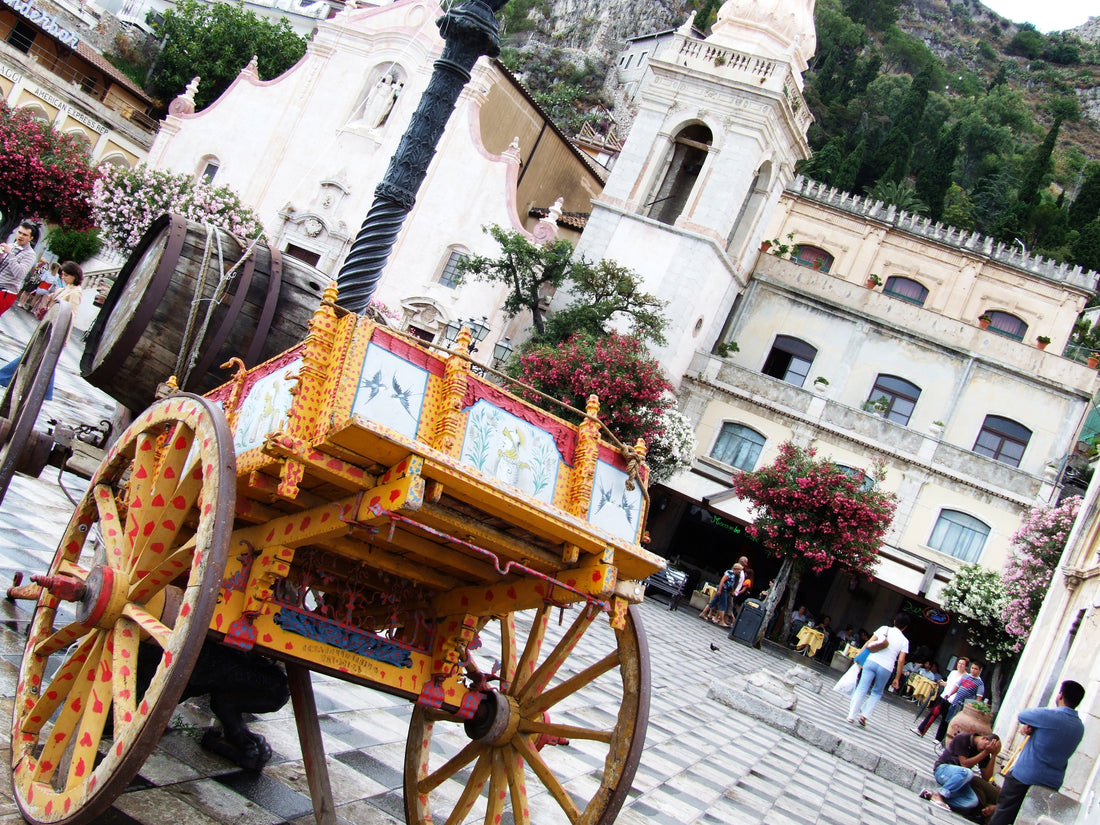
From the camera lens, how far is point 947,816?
10086mm

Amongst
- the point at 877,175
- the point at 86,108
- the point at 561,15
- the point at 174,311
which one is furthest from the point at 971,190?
the point at 174,311

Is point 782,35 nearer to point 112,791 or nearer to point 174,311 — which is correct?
point 174,311

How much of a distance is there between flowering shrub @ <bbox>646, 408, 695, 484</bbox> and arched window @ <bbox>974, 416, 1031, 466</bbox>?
38.5ft

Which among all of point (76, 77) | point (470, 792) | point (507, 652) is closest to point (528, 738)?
point (470, 792)

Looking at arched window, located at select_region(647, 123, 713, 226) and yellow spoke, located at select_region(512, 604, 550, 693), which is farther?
arched window, located at select_region(647, 123, 713, 226)

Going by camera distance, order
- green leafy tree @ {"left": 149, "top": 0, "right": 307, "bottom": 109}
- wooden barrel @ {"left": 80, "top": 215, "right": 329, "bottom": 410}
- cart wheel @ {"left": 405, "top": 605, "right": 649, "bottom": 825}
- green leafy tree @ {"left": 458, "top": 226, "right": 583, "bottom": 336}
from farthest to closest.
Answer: green leafy tree @ {"left": 149, "top": 0, "right": 307, "bottom": 109} → green leafy tree @ {"left": 458, "top": 226, "right": 583, "bottom": 336} → wooden barrel @ {"left": 80, "top": 215, "right": 329, "bottom": 410} → cart wheel @ {"left": 405, "top": 605, "right": 649, "bottom": 825}

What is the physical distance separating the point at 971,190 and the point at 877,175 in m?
10.9

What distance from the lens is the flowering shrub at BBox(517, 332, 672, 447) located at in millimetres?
22719

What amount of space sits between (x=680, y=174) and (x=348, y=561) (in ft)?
91.7

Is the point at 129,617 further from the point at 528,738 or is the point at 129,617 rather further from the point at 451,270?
the point at 451,270

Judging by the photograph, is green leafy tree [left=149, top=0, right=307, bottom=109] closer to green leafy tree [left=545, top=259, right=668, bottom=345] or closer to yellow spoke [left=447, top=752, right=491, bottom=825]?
green leafy tree [left=545, top=259, right=668, bottom=345]

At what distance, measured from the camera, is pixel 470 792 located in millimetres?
4324

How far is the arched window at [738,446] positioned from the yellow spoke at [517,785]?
2644 cm

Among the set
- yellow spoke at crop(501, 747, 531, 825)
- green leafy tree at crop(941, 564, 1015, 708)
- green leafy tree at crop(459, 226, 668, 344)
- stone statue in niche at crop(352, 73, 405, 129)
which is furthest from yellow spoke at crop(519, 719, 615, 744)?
stone statue in niche at crop(352, 73, 405, 129)
